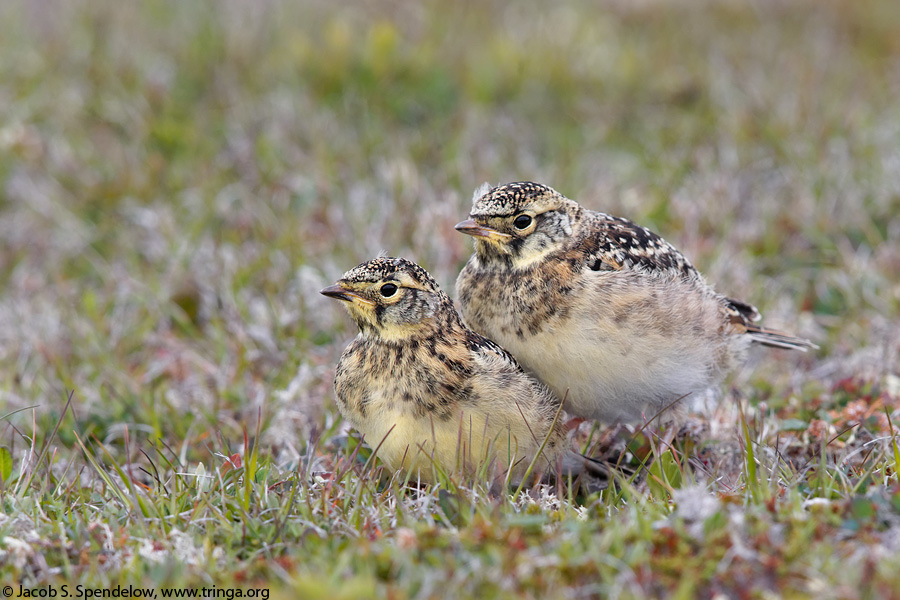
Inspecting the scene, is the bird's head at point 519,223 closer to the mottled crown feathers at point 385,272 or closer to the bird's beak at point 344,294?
the mottled crown feathers at point 385,272

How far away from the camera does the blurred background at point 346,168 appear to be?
6.49 meters

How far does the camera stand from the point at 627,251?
17.5 feet

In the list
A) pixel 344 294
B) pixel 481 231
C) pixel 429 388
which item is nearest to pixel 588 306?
pixel 481 231

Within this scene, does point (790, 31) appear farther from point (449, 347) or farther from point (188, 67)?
point (449, 347)

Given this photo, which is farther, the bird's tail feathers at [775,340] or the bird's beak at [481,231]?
the bird's tail feathers at [775,340]

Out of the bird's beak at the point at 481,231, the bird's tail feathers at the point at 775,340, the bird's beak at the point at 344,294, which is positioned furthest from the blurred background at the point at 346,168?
the bird's beak at the point at 481,231

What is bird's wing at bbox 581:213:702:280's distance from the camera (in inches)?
206

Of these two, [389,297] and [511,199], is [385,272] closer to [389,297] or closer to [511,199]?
[389,297]

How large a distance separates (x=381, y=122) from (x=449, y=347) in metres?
5.11

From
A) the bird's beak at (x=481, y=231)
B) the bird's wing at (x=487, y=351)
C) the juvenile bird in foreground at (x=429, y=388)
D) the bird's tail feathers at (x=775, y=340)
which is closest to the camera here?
the juvenile bird in foreground at (x=429, y=388)

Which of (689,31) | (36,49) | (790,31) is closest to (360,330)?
(36,49)

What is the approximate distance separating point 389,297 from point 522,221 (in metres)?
0.83

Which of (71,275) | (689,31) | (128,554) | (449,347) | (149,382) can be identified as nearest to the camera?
(128,554)

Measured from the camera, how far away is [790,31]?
11.9 m
